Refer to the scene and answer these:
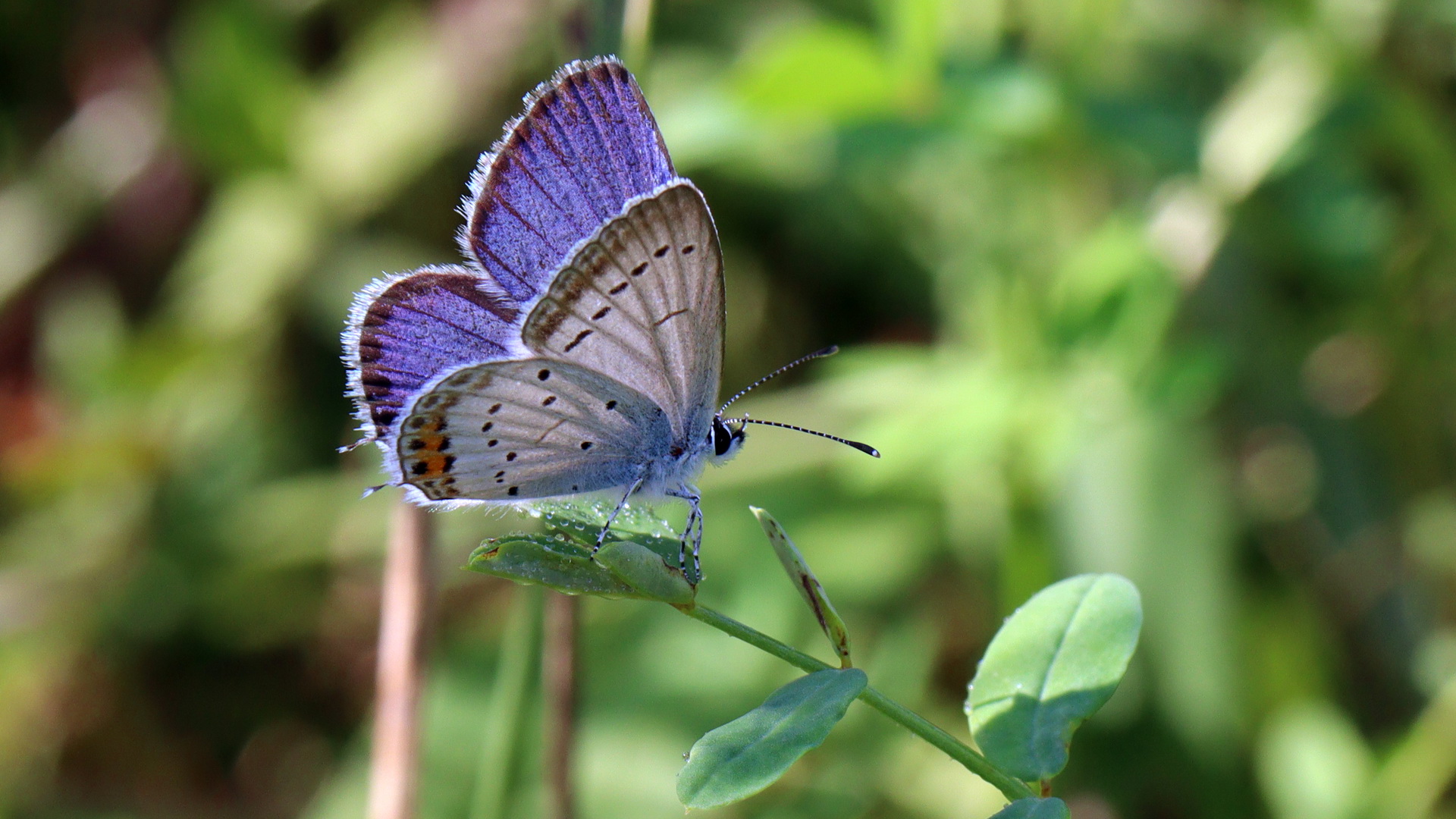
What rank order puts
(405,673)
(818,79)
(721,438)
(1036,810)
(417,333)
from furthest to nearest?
1. (818,79)
2. (721,438)
3. (405,673)
4. (417,333)
5. (1036,810)

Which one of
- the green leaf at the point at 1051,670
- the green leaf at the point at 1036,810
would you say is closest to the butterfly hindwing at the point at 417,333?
the green leaf at the point at 1051,670

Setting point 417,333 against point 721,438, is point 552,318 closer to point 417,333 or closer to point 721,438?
point 417,333

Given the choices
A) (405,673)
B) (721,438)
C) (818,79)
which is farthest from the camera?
(818,79)

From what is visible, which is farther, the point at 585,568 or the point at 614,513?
the point at 614,513

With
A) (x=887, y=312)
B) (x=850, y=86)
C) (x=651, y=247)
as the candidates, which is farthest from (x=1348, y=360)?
(x=651, y=247)

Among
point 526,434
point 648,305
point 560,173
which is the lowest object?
point 526,434

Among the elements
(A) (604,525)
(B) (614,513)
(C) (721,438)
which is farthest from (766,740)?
(C) (721,438)
